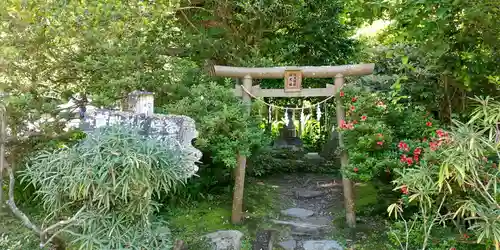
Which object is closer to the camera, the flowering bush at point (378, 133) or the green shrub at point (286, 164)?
the flowering bush at point (378, 133)

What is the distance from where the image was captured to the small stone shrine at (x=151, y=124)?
4.12m

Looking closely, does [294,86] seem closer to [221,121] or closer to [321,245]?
[221,121]

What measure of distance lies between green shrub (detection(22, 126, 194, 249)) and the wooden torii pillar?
175 cm

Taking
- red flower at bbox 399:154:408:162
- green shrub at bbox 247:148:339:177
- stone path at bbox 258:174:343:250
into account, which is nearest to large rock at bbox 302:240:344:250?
stone path at bbox 258:174:343:250

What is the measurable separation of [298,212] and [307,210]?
247mm

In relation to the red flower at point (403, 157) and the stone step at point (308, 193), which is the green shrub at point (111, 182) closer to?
the red flower at point (403, 157)

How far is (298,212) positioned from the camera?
21.0 feet

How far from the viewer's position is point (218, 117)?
191 inches

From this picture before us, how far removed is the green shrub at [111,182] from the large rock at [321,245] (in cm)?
206

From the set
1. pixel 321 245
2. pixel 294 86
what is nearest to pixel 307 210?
pixel 321 245

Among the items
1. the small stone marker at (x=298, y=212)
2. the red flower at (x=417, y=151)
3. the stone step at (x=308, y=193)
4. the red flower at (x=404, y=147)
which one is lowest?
the small stone marker at (x=298, y=212)

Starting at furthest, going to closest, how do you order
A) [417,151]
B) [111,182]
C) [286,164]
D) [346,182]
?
[286,164]
[346,182]
[417,151]
[111,182]

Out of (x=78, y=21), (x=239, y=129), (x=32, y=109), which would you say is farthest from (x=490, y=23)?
(x=32, y=109)

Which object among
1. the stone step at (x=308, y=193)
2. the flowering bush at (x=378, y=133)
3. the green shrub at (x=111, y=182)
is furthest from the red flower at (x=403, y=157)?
the stone step at (x=308, y=193)
